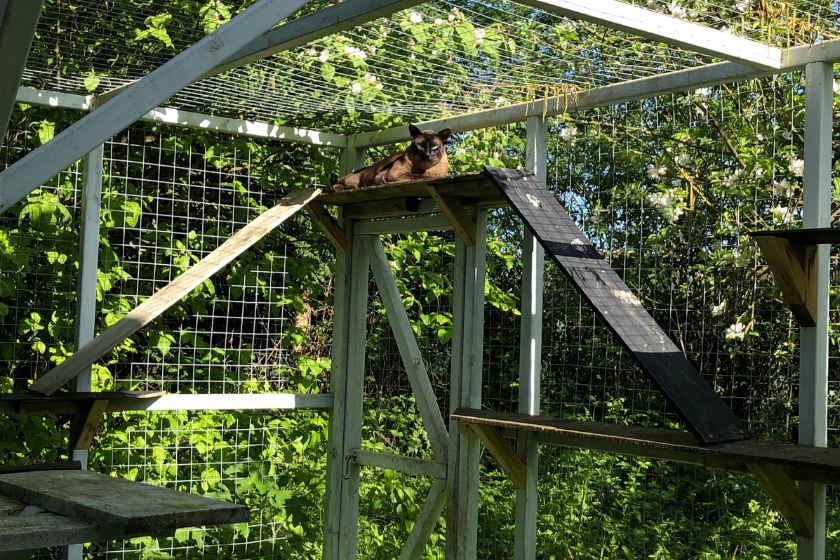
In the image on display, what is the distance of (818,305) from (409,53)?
2007 millimetres

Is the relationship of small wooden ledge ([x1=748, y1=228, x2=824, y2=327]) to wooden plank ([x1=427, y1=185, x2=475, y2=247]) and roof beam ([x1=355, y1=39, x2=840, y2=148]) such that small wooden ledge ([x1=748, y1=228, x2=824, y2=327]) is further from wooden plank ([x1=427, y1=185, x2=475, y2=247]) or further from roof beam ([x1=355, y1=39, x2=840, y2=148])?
wooden plank ([x1=427, y1=185, x2=475, y2=247])

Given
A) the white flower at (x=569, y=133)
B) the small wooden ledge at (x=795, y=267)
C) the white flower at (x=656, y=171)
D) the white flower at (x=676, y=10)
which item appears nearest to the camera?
the small wooden ledge at (x=795, y=267)

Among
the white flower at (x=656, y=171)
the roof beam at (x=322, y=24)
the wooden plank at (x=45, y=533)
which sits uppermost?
the roof beam at (x=322, y=24)

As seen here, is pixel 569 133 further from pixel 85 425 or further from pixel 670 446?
pixel 85 425

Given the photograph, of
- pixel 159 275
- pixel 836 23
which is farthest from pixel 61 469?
pixel 836 23

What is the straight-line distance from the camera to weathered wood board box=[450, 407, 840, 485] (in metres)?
2.82

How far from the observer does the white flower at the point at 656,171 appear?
4668 mm

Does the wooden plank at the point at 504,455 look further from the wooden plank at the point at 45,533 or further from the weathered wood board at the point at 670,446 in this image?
the wooden plank at the point at 45,533

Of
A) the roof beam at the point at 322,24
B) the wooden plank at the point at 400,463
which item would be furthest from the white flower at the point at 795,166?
the roof beam at the point at 322,24

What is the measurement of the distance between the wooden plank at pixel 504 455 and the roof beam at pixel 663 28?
6.00 feet

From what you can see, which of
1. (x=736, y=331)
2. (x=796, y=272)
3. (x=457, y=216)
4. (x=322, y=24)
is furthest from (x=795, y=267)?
(x=322, y=24)

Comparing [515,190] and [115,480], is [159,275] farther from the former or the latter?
[115,480]

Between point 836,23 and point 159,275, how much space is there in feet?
13.0

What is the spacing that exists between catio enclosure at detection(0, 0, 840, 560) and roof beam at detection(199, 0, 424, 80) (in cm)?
1
